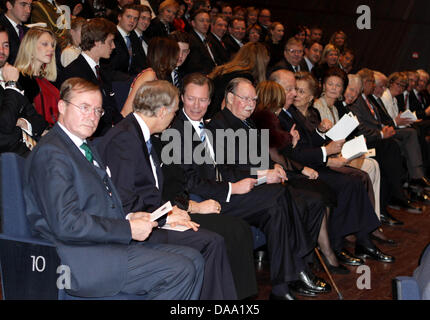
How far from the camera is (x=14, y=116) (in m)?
3.51

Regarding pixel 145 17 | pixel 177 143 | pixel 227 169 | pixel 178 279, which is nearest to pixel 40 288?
pixel 178 279

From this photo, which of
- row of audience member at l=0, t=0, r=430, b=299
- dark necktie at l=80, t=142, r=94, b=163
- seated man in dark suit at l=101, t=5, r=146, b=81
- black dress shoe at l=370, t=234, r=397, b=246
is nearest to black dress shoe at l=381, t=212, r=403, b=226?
row of audience member at l=0, t=0, r=430, b=299

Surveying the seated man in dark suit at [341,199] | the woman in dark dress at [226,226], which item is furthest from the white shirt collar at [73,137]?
the seated man in dark suit at [341,199]

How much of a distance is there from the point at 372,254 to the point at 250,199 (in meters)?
1.49

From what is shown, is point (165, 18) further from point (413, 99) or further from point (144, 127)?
point (144, 127)

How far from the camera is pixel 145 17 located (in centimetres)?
625

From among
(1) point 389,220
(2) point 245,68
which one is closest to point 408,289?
(2) point 245,68

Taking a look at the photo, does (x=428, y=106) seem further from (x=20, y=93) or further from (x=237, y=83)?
(x=20, y=93)

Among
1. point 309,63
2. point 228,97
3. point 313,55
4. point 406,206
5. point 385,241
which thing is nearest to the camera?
point 228,97

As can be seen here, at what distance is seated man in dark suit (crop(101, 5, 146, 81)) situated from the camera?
5797 mm

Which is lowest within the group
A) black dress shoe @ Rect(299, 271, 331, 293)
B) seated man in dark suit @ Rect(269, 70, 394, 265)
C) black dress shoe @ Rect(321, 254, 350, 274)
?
black dress shoe @ Rect(321, 254, 350, 274)

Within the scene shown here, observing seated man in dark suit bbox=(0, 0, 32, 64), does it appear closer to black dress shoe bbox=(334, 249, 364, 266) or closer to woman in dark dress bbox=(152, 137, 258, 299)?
woman in dark dress bbox=(152, 137, 258, 299)

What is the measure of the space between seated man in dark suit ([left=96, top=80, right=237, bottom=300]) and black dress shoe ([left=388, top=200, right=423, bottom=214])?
3.91 m

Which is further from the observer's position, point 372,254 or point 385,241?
point 385,241
